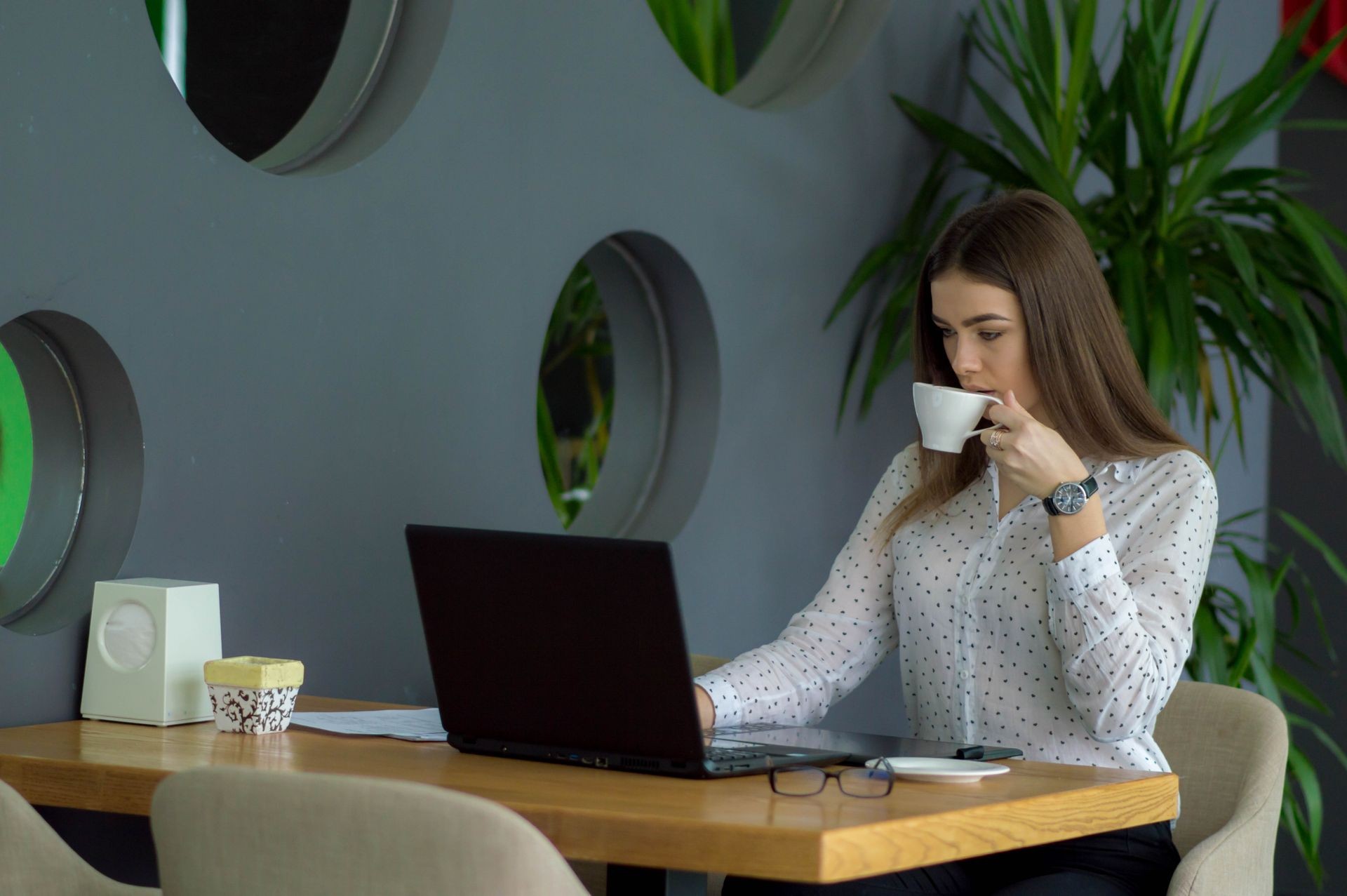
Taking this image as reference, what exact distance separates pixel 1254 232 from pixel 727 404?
1188 millimetres

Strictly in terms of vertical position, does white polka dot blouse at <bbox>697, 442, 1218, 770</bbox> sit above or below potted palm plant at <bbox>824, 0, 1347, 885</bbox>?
below

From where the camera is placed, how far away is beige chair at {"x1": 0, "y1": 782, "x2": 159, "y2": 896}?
148cm

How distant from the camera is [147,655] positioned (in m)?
1.83

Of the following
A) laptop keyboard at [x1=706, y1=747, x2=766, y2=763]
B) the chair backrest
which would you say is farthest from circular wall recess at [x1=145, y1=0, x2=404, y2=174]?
the chair backrest

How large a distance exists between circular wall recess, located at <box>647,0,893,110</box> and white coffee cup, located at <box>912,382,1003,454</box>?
53.2 inches

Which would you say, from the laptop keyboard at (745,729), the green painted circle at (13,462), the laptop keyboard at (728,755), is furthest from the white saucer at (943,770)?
the green painted circle at (13,462)

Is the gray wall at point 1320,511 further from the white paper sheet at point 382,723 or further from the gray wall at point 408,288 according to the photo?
the white paper sheet at point 382,723

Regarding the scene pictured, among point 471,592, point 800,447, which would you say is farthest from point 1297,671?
point 471,592

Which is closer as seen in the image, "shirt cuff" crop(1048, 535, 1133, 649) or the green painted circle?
"shirt cuff" crop(1048, 535, 1133, 649)

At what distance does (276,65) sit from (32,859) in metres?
1.26

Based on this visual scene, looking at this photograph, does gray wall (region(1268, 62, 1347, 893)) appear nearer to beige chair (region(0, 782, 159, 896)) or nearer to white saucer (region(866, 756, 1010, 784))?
white saucer (region(866, 756, 1010, 784))

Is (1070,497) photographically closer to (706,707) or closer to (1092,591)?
(1092,591)

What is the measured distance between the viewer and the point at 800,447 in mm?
3137

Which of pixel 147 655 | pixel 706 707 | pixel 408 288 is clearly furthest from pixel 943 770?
pixel 408 288
